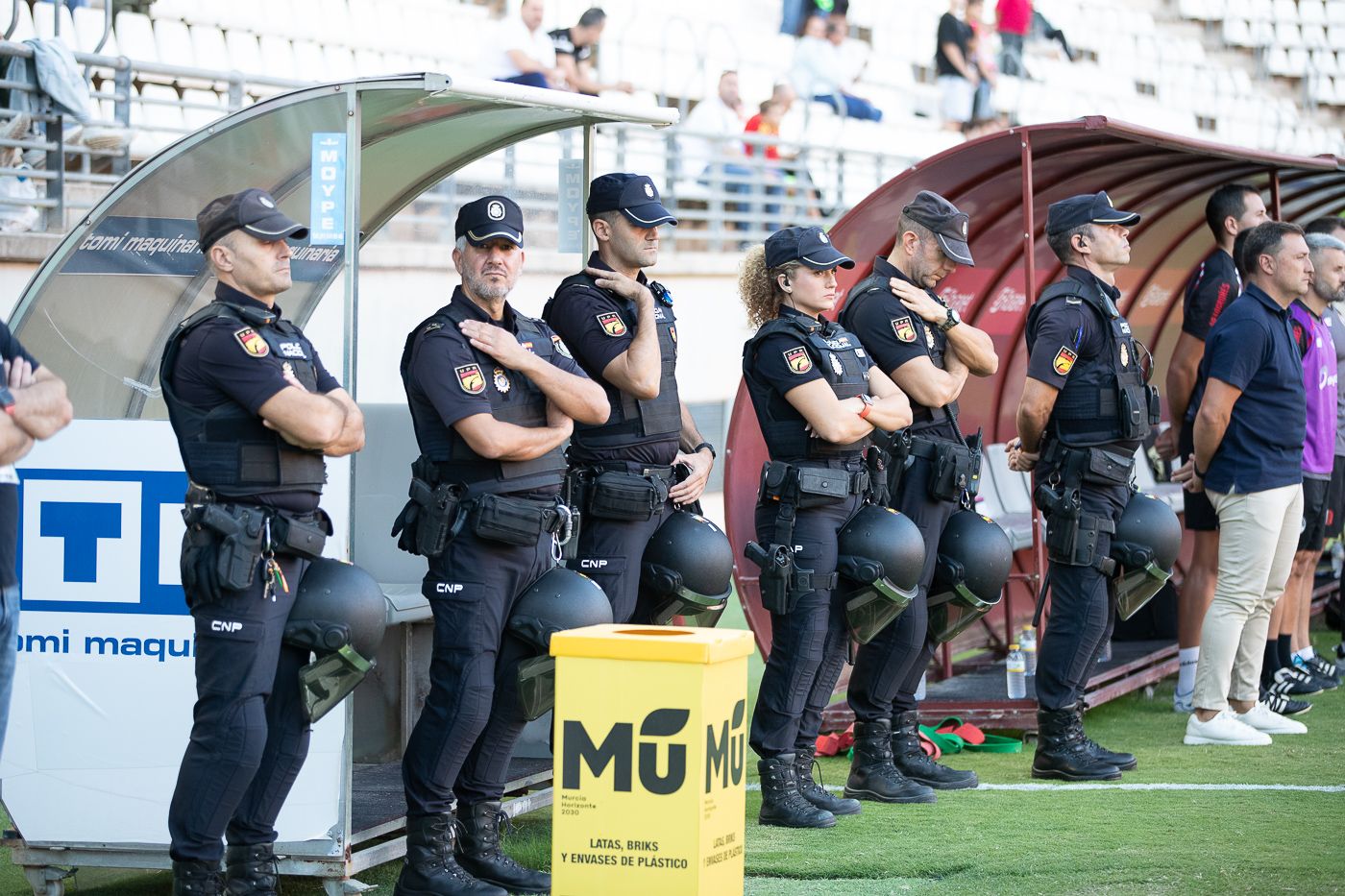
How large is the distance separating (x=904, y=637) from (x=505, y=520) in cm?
201

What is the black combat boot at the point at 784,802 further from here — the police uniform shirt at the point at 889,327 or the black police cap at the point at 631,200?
the black police cap at the point at 631,200

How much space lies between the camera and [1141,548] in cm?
636

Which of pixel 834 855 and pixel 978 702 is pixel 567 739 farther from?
pixel 978 702

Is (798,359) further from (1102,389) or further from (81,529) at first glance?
(81,529)

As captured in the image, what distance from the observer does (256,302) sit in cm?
439

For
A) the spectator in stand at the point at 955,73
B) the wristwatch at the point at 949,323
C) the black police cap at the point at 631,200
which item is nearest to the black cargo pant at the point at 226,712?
the black police cap at the point at 631,200

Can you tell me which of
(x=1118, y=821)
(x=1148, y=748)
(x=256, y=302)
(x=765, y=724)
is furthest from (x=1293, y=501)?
(x=256, y=302)

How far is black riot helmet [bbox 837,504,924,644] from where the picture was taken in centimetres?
573

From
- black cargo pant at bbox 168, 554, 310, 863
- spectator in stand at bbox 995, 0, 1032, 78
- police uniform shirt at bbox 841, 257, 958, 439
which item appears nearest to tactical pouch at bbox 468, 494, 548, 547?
black cargo pant at bbox 168, 554, 310, 863

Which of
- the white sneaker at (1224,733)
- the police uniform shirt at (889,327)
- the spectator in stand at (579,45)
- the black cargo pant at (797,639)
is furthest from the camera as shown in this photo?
the spectator in stand at (579,45)

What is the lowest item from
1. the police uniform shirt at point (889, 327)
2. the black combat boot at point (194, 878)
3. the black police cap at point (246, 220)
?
the black combat boot at point (194, 878)

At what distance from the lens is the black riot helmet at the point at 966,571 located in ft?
20.3

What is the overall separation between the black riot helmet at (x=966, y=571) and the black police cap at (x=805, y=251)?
1141 millimetres

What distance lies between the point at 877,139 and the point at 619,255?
1227 centimetres
